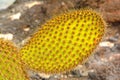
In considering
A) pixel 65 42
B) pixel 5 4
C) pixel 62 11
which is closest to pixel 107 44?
pixel 62 11

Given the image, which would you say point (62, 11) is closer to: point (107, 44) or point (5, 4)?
point (107, 44)

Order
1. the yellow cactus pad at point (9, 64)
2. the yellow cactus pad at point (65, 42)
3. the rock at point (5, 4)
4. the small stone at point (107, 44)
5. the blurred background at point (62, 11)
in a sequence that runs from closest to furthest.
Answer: the yellow cactus pad at point (9, 64) → the yellow cactus pad at point (65, 42) → the blurred background at point (62, 11) → the small stone at point (107, 44) → the rock at point (5, 4)

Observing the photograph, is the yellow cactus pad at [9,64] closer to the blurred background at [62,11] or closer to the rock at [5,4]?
the blurred background at [62,11]

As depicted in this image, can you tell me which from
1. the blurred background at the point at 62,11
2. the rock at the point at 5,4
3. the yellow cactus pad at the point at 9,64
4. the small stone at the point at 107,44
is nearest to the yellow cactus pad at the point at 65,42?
the yellow cactus pad at the point at 9,64

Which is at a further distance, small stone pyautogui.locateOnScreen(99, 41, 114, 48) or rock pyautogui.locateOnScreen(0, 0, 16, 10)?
rock pyautogui.locateOnScreen(0, 0, 16, 10)

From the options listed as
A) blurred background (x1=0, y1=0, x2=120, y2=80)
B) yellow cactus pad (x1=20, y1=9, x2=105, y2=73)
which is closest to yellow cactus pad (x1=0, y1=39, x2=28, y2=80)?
yellow cactus pad (x1=20, y1=9, x2=105, y2=73)

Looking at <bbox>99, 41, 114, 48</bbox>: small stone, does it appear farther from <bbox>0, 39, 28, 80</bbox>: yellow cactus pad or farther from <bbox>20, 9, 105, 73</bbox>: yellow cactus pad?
<bbox>0, 39, 28, 80</bbox>: yellow cactus pad

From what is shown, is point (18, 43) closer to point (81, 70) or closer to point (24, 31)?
point (24, 31)
